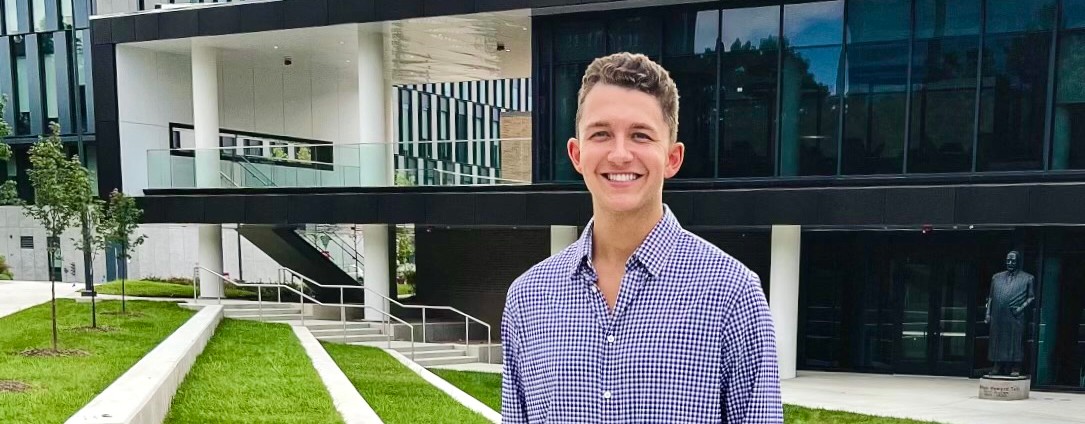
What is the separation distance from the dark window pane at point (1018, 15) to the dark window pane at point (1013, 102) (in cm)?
17

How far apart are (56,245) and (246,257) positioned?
22819 mm

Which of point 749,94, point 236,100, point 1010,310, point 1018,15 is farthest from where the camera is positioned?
point 236,100

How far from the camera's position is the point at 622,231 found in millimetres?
2094

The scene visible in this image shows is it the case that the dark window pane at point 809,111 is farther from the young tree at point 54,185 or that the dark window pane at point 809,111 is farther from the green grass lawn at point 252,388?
the young tree at point 54,185

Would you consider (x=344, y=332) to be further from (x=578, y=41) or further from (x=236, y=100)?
(x=236, y=100)

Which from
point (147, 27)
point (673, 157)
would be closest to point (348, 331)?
point (147, 27)

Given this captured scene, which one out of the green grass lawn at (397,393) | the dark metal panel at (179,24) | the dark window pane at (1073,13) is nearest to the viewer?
the green grass lawn at (397,393)

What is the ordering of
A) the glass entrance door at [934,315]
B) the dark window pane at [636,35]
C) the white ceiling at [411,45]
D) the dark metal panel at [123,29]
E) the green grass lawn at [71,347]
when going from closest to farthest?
the green grass lawn at [71,347]
the glass entrance door at [934,315]
the dark window pane at [636,35]
the white ceiling at [411,45]
the dark metal panel at [123,29]

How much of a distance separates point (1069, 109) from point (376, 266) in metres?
15.8

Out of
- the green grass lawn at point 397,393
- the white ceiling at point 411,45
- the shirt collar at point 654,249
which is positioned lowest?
the green grass lawn at point 397,393

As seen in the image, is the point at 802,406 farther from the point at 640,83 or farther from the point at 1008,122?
the point at 640,83

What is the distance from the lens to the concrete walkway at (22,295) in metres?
18.7

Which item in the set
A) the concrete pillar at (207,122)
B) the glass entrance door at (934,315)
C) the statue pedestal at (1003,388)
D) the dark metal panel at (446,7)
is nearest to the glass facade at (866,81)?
the dark metal panel at (446,7)

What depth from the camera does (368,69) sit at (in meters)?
19.2
